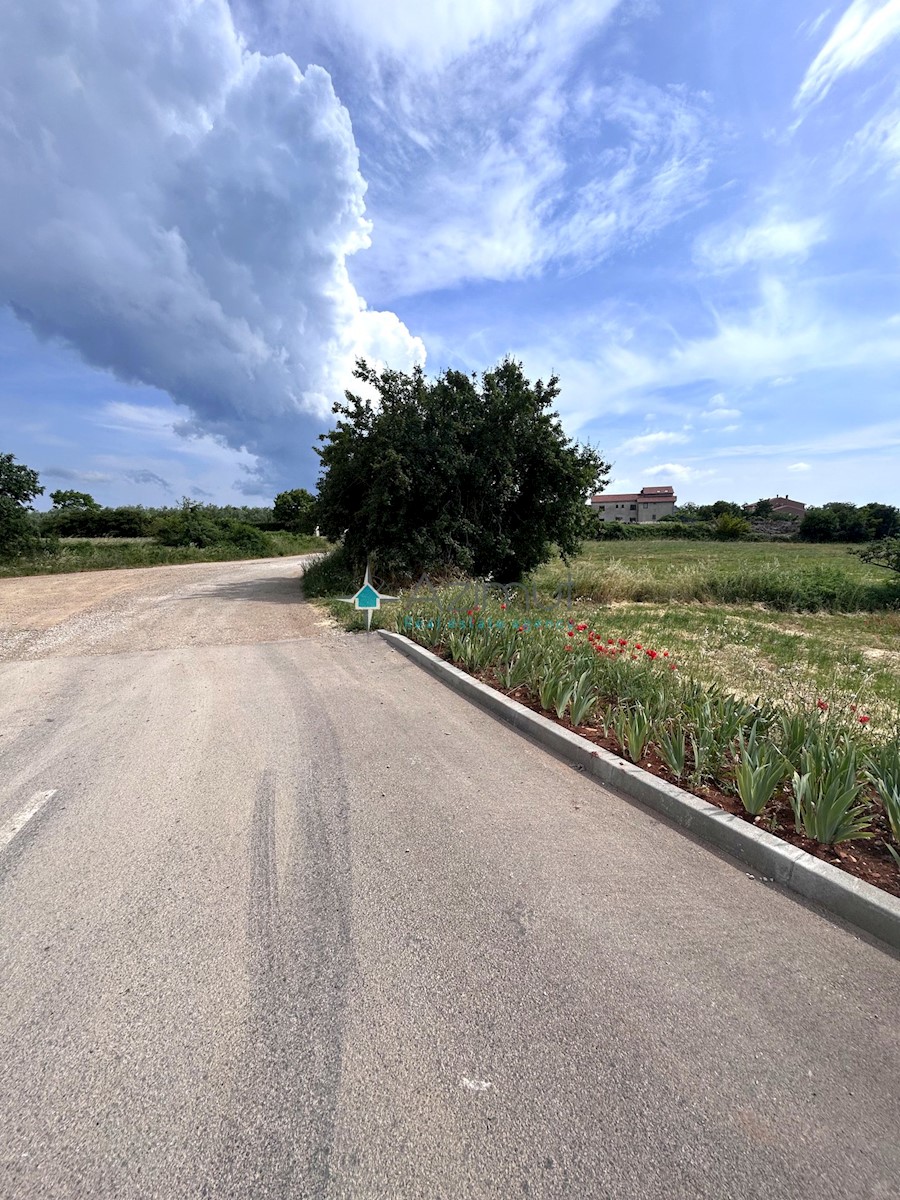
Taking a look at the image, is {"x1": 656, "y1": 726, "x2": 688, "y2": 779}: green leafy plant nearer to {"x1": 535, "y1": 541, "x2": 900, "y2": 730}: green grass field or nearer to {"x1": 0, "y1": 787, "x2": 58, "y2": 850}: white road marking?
{"x1": 535, "y1": 541, "x2": 900, "y2": 730}: green grass field

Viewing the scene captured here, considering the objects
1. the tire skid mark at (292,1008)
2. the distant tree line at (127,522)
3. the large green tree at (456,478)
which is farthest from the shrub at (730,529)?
the tire skid mark at (292,1008)

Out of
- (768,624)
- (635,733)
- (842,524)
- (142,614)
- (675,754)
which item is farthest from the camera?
(842,524)

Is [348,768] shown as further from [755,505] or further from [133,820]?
[755,505]

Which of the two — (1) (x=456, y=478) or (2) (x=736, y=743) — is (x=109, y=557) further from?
(2) (x=736, y=743)

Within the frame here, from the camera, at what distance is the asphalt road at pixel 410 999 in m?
1.56

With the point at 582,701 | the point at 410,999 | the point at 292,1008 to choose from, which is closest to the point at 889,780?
the point at 582,701

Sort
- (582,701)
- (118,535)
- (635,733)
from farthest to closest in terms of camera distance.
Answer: (118,535), (582,701), (635,733)

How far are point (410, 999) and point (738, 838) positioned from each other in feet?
6.70

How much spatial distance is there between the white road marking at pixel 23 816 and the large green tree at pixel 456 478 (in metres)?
9.72

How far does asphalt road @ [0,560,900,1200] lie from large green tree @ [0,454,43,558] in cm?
2102

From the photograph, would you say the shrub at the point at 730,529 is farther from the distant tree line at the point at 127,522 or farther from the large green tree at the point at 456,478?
the large green tree at the point at 456,478

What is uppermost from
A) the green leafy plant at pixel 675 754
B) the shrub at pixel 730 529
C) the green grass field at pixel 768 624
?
the shrub at pixel 730 529

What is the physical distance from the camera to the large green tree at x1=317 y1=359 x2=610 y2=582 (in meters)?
13.1

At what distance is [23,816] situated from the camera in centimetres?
339
